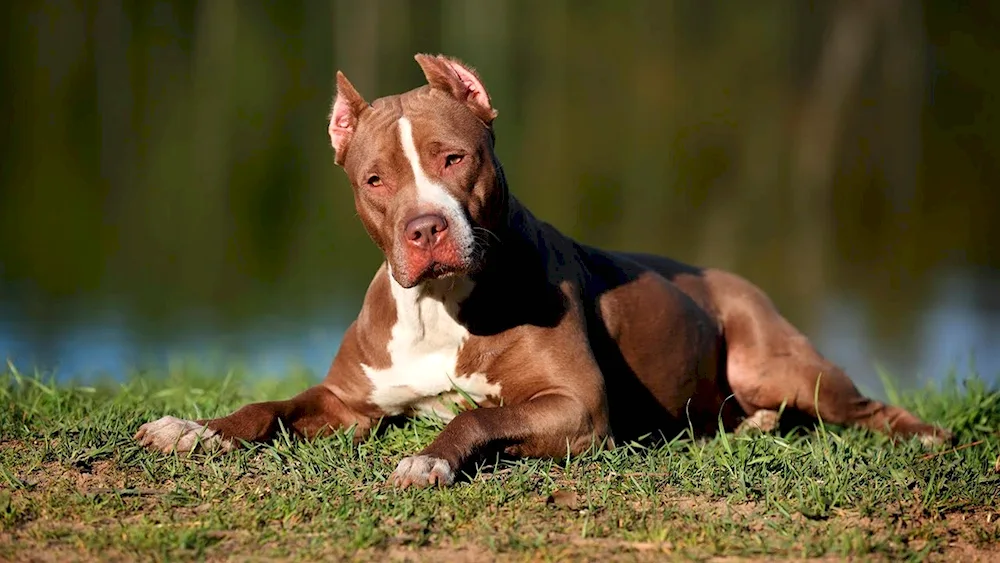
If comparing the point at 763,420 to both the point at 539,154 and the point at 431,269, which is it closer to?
the point at 431,269

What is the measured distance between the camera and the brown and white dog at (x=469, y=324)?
5242 mm

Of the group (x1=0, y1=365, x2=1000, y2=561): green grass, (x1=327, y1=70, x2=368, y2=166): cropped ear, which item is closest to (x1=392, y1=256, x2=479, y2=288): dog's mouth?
(x1=0, y1=365, x2=1000, y2=561): green grass

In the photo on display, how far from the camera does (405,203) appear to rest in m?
5.31

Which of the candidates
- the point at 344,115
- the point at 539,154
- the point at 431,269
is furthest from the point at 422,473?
the point at 539,154

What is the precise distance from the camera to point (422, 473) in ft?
15.5

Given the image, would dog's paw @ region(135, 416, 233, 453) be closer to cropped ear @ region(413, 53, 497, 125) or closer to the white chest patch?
the white chest patch

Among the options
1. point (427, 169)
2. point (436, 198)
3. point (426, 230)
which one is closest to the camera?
point (426, 230)

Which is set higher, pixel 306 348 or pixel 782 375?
pixel 782 375

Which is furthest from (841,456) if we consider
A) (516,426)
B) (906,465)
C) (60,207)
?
(60,207)

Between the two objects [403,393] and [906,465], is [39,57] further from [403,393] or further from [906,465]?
[906,465]

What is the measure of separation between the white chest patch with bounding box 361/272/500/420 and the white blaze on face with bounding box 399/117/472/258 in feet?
1.45

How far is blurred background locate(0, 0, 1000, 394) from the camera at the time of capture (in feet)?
45.4

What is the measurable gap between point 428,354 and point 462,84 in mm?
1204

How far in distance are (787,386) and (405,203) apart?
2.66 metres
